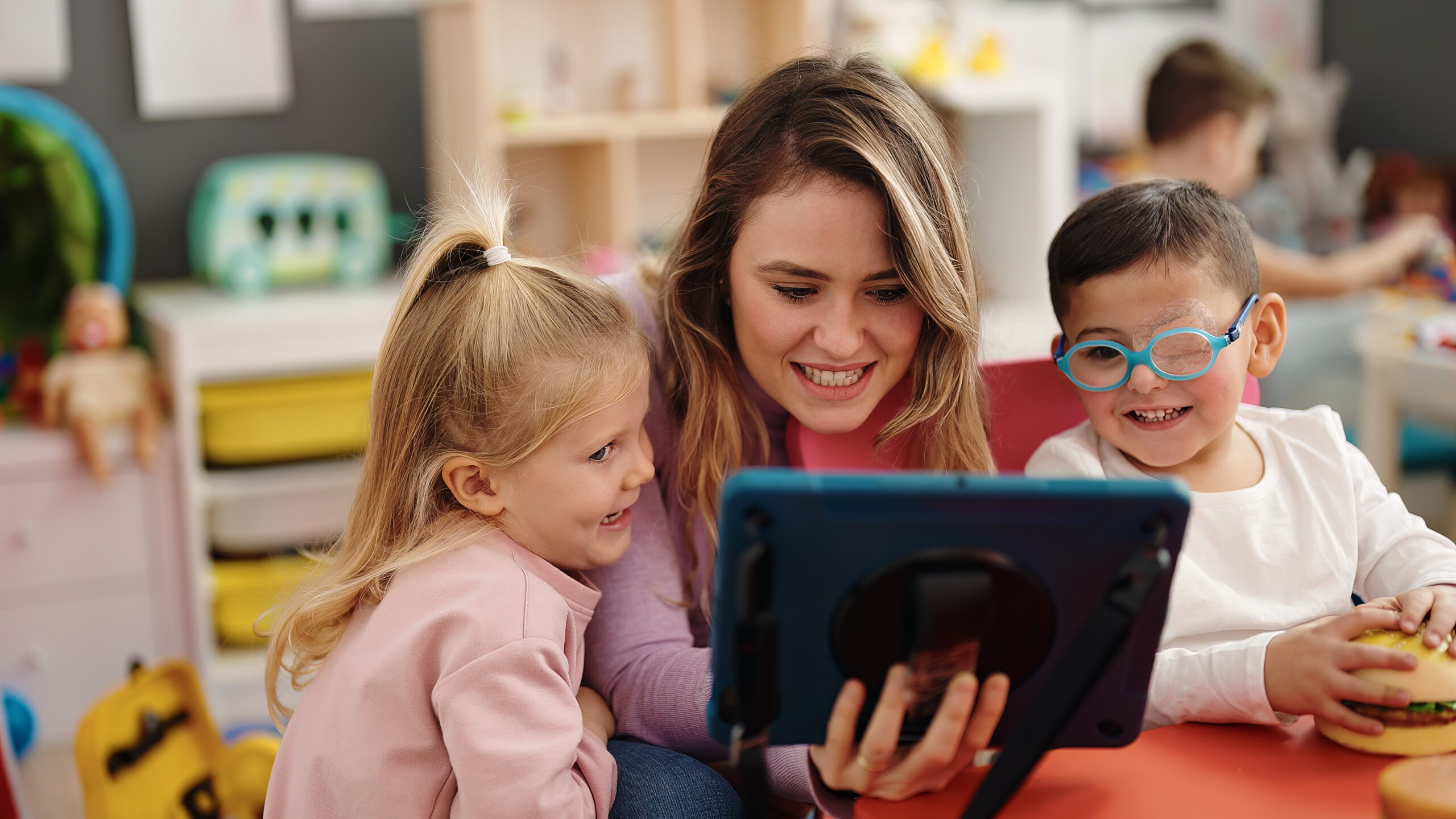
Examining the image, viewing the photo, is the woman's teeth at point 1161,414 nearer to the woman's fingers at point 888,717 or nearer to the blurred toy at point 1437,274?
the woman's fingers at point 888,717

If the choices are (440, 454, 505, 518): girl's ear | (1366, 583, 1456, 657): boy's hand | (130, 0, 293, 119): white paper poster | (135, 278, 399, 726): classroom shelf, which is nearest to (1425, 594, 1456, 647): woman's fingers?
(1366, 583, 1456, 657): boy's hand

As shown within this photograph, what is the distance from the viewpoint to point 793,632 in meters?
0.72

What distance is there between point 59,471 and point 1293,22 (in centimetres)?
337

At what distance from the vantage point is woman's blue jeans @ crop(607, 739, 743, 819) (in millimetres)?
1005

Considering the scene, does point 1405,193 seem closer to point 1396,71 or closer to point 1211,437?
point 1396,71

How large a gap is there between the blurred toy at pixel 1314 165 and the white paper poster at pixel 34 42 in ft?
9.69

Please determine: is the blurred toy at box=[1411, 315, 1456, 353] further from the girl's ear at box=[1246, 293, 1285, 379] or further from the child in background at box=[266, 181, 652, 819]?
the child in background at box=[266, 181, 652, 819]

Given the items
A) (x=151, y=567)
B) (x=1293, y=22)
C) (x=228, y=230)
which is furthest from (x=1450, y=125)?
(x=151, y=567)

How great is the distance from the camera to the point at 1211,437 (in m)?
1.05

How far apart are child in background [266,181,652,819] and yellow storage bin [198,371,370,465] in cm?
123

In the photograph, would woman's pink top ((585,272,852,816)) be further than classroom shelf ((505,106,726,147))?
No

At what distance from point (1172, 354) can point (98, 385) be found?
1940 mm

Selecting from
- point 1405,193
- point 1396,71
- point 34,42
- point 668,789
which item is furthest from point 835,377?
point 1396,71

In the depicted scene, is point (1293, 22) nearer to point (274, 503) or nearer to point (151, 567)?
point (274, 503)
